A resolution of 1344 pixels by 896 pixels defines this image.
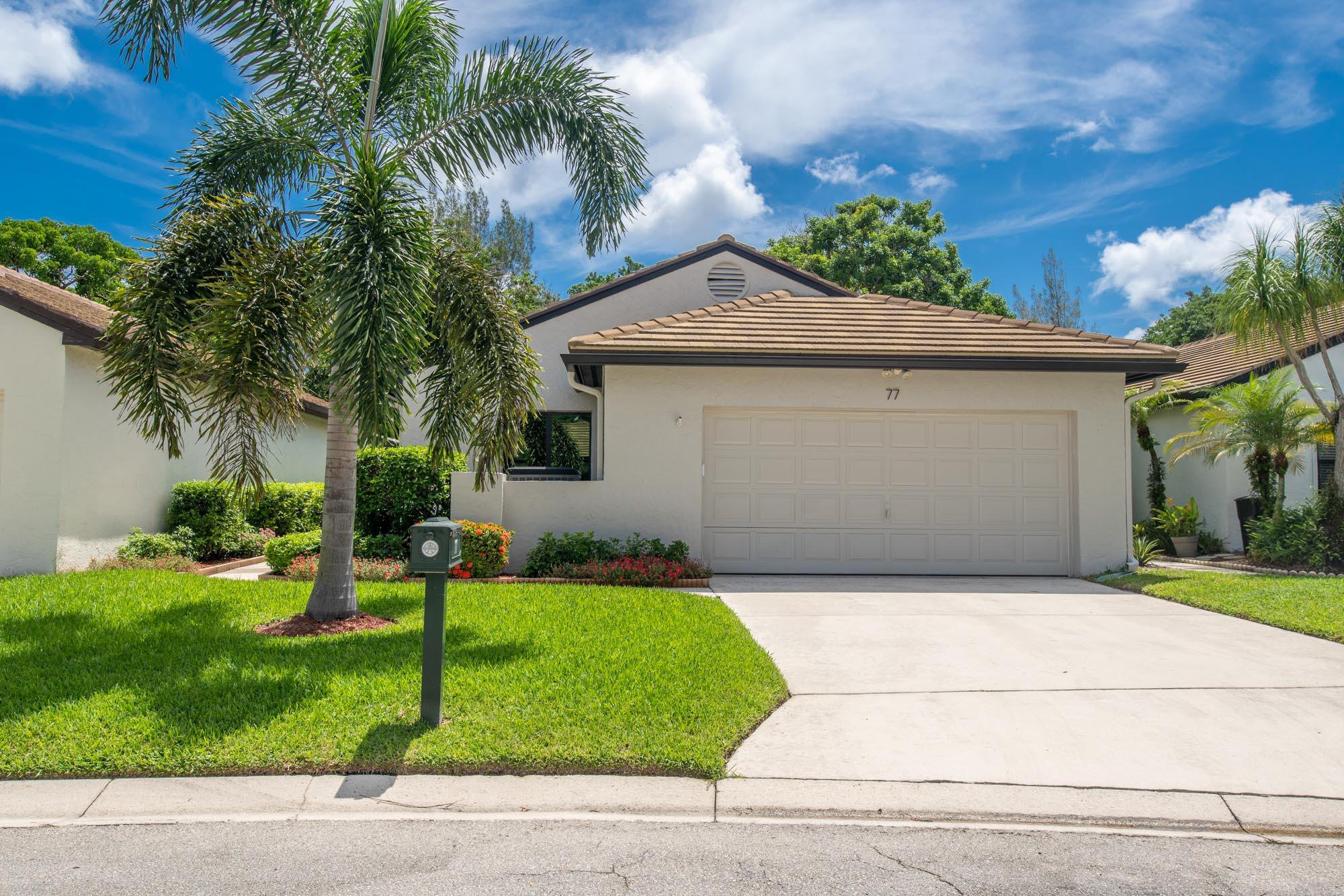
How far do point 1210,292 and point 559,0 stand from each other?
43.8m

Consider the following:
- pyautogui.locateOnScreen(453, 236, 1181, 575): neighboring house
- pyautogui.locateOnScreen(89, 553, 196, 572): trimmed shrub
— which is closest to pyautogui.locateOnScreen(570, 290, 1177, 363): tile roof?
pyautogui.locateOnScreen(453, 236, 1181, 575): neighboring house

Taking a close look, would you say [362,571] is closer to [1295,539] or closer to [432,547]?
[432,547]

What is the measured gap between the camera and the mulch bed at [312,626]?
6.73 metres

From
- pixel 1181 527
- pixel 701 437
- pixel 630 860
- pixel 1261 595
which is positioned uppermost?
pixel 701 437

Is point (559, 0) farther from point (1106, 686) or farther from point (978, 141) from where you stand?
point (978, 141)

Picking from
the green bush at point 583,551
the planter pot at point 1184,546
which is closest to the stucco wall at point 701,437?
the green bush at point 583,551

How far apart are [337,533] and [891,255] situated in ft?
88.6

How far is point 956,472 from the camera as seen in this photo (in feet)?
37.7

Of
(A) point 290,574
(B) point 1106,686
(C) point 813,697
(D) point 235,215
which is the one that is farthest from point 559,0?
(B) point 1106,686

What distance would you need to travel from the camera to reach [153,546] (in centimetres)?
1049

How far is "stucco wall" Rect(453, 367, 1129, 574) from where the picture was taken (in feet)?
36.1

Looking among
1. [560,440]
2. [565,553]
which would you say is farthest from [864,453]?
[560,440]

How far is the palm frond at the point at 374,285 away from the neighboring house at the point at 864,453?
15.4ft

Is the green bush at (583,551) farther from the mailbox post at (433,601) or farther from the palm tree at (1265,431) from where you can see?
the palm tree at (1265,431)
